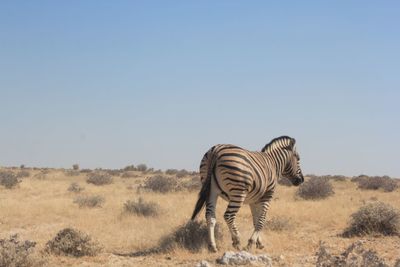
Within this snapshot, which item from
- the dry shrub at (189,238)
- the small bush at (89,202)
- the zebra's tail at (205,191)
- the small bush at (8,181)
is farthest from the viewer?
the small bush at (8,181)

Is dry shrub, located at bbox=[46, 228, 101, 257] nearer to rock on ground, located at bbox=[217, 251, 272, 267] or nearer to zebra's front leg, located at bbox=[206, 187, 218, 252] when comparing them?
zebra's front leg, located at bbox=[206, 187, 218, 252]

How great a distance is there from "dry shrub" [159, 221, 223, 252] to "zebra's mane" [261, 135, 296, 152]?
228 cm

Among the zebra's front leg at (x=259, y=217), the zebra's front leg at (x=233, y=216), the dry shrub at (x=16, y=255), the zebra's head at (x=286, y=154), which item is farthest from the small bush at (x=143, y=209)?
the dry shrub at (x=16, y=255)

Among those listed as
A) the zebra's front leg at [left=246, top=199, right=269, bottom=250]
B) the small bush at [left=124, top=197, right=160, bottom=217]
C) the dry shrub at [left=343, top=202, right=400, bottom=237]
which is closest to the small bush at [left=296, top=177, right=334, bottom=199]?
the small bush at [left=124, top=197, right=160, bottom=217]

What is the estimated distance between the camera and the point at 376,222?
1338 centimetres

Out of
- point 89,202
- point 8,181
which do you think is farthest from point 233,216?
point 8,181

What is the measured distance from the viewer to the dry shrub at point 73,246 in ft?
33.1

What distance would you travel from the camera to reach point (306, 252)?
1070 centimetres

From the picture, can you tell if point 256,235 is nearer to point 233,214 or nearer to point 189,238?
point 233,214

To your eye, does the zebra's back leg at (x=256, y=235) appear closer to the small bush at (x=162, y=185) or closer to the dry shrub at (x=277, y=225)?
the dry shrub at (x=277, y=225)

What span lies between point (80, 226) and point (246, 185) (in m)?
6.12

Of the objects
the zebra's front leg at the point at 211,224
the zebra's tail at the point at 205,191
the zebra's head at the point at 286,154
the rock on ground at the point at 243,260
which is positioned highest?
the zebra's head at the point at 286,154

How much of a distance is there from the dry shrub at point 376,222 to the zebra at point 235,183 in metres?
3.44

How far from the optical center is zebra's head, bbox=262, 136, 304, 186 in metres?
12.0
